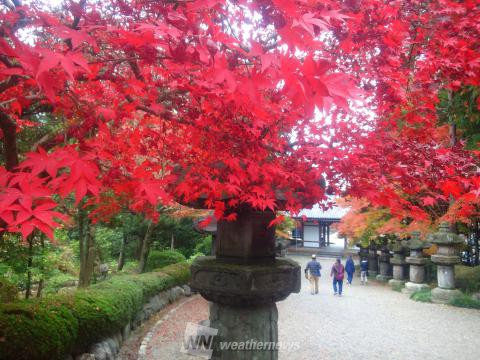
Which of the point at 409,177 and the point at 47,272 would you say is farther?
the point at 47,272

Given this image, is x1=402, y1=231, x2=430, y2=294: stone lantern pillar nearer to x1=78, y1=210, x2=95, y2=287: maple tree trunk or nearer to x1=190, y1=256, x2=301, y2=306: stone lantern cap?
x1=78, y1=210, x2=95, y2=287: maple tree trunk

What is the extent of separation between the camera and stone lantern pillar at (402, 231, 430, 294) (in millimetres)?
13375

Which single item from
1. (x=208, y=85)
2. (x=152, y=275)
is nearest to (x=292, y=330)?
(x=152, y=275)

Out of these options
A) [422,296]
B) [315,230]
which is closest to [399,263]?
[422,296]

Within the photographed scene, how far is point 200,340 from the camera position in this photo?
4.98 m

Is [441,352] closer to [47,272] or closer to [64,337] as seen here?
[64,337]

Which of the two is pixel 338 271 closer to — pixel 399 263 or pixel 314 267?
pixel 314 267

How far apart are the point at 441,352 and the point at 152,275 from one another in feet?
24.9

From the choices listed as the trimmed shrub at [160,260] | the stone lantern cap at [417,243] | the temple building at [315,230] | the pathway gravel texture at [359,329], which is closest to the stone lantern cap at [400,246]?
the stone lantern cap at [417,243]

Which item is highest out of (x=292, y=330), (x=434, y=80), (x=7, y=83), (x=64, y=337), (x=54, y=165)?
(x=434, y=80)

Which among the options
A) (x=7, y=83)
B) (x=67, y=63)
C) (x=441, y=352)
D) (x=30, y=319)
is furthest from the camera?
(x=441, y=352)

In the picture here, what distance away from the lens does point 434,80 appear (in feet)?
15.9

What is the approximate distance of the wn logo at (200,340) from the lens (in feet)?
12.9

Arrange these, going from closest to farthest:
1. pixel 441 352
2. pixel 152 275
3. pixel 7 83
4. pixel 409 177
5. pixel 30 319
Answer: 1. pixel 7 83
2. pixel 409 177
3. pixel 30 319
4. pixel 441 352
5. pixel 152 275
